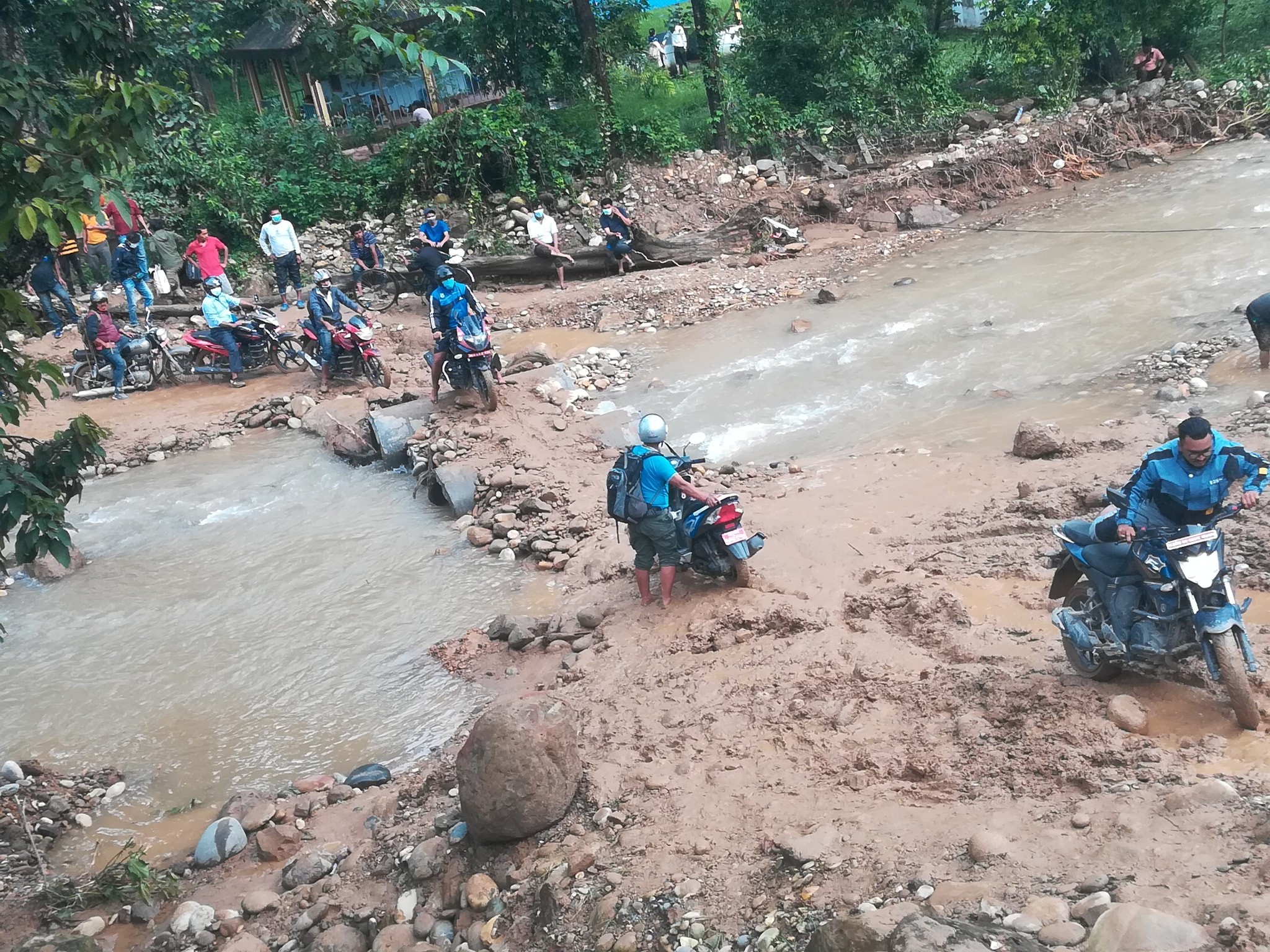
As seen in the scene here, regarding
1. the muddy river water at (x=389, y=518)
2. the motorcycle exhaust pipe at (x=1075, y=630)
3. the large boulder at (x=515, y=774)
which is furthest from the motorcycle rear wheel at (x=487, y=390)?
the motorcycle exhaust pipe at (x=1075, y=630)

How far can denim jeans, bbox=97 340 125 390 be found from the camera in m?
13.6

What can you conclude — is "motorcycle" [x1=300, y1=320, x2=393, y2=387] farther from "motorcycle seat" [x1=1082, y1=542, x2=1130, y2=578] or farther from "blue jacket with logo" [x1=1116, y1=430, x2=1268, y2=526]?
"blue jacket with logo" [x1=1116, y1=430, x2=1268, y2=526]

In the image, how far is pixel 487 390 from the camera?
11273 millimetres

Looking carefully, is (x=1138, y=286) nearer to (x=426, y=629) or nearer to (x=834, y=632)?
(x=834, y=632)

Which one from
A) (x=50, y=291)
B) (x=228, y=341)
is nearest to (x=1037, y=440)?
(x=228, y=341)

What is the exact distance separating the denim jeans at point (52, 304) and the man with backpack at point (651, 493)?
40.3 ft

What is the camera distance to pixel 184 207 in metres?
19.8

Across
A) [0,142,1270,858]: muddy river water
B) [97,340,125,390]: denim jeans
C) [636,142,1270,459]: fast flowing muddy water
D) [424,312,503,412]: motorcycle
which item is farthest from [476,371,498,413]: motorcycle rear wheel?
[97,340,125,390]: denim jeans

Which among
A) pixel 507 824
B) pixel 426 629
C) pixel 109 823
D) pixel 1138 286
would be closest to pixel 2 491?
pixel 507 824

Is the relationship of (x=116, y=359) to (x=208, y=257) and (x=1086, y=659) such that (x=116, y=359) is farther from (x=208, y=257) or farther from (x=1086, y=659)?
(x=1086, y=659)

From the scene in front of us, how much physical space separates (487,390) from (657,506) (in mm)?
5014

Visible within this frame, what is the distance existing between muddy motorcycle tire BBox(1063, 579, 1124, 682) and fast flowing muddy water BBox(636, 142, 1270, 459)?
415 cm

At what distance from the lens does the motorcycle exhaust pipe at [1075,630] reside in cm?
490

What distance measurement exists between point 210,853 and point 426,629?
2630 millimetres
